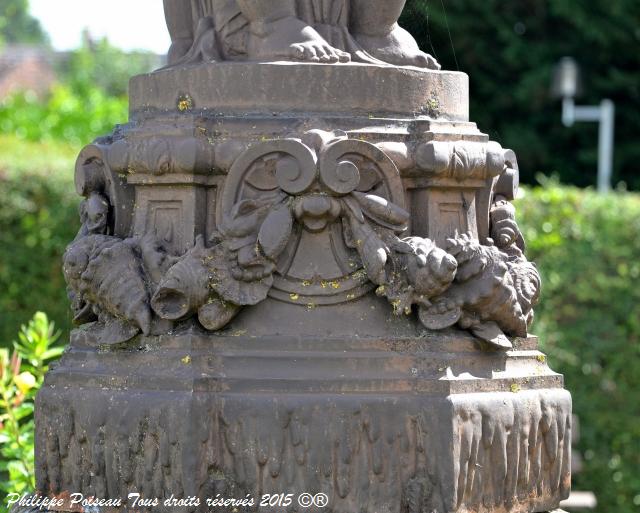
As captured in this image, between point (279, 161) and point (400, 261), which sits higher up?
point (279, 161)

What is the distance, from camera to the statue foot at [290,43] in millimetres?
4996

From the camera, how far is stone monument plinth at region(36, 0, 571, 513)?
4.71 metres

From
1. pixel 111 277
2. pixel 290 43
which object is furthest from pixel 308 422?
pixel 290 43

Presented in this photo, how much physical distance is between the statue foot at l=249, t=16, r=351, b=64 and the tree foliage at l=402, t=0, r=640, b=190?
13.4 metres

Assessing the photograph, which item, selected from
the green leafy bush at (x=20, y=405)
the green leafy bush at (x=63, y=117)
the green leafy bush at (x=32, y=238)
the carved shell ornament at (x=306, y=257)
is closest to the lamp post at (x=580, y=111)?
the green leafy bush at (x=63, y=117)

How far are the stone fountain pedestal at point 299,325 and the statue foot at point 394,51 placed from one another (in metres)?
0.11

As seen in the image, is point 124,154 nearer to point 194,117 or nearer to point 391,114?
point 194,117

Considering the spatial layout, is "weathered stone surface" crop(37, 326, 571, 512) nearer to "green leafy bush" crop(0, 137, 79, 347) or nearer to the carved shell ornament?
the carved shell ornament

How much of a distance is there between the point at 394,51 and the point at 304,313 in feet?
3.29

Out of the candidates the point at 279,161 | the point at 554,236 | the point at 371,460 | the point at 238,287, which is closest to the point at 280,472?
the point at 371,460

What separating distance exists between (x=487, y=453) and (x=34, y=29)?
5785cm

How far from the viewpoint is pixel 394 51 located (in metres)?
5.20

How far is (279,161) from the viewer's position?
190 inches

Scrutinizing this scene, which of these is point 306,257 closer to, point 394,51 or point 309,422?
point 309,422
